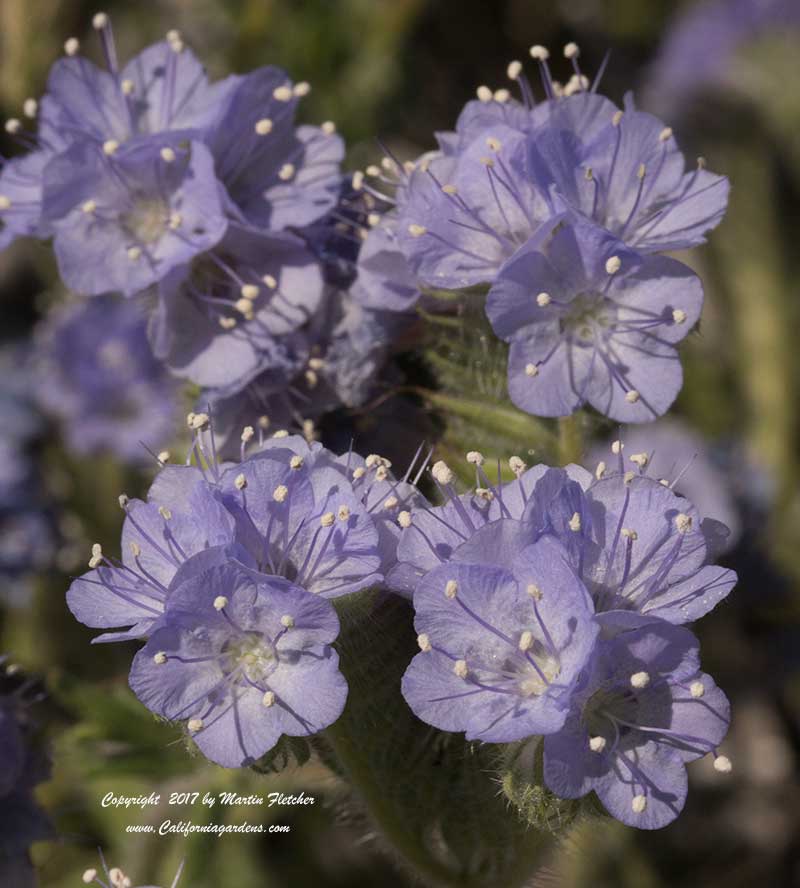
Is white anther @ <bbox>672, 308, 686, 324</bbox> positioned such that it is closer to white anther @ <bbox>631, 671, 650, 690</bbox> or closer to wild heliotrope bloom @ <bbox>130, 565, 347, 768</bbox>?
white anther @ <bbox>631, 671, 650, 690</bbox>

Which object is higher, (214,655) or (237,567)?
(237,567)

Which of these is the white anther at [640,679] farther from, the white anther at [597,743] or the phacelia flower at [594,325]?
the phacelia flower at [594,325]

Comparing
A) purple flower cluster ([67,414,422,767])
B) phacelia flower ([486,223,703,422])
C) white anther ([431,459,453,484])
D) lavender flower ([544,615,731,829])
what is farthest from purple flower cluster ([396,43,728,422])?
lavender flower ([544,615,731,829])

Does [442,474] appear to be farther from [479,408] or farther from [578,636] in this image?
[479,408]

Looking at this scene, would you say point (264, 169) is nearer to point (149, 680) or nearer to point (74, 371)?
point (149, 680)

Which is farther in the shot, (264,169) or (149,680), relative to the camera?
(264,169)

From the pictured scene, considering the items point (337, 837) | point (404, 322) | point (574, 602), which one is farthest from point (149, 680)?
point (337, 837)

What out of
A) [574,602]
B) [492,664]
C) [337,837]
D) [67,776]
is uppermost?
[574,602]
